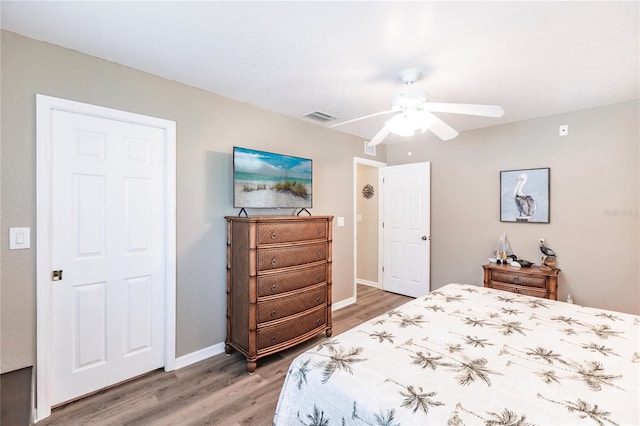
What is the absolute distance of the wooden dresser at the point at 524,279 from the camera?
3041 mm

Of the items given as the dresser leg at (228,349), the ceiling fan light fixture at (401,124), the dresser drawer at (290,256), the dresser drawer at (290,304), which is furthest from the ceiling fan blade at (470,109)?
the dresser leg at (228,349)

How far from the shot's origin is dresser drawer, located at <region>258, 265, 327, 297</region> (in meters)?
2.51

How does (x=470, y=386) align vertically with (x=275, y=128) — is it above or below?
below

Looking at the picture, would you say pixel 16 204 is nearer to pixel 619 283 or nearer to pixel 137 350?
pixel 137 350

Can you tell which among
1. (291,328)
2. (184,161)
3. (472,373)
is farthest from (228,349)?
(472,373)

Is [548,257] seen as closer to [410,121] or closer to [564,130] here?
[564,130]

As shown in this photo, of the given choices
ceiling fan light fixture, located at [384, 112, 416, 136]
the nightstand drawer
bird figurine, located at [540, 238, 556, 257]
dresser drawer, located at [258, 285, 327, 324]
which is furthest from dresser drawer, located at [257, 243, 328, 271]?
bird figurine, located at [540, 238, 556, 257]

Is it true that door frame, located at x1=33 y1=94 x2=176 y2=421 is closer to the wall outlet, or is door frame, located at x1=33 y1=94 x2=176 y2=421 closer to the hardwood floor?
the hardwood floor

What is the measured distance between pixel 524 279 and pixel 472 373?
99.6 inches

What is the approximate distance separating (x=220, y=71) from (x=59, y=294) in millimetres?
1981

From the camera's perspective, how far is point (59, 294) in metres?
2.01

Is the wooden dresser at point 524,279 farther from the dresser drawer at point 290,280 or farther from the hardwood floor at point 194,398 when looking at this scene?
the hardwood floor at point 194,398

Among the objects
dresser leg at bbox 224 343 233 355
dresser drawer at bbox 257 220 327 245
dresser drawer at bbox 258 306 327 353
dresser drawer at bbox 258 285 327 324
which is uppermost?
dresser drawer at bbox 257 220 327 245

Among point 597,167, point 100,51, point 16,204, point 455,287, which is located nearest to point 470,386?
point 455,287
